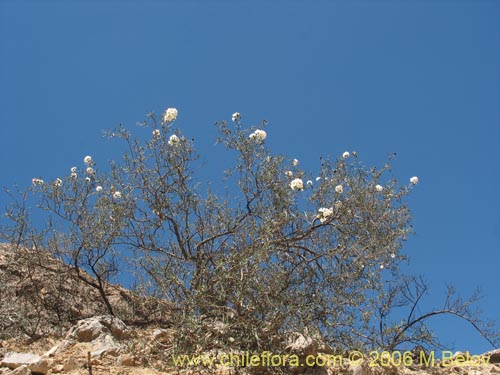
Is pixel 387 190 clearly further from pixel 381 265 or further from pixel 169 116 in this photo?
pixel 169 116

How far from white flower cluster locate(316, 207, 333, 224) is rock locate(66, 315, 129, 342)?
11.1ft

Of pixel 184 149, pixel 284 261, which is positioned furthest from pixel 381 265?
pixel 184 149

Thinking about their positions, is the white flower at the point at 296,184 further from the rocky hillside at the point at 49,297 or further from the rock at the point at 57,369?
the rock at the point at 57,369

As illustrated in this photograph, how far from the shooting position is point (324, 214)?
27.1ft

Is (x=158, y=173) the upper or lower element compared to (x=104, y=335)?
upper

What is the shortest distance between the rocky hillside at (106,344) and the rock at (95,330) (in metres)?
0.01

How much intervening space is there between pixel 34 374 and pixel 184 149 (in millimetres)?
4501

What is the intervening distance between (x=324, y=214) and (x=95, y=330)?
147 inches

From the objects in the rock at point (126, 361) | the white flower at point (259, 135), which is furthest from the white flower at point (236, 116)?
the rock at point (126, 361)

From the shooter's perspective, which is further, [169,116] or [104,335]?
[169,116]

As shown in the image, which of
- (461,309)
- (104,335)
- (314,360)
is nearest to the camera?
(314,360)

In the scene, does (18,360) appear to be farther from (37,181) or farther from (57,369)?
(37,181)

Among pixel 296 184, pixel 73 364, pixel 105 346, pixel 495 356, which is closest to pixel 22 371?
pixel 73 364

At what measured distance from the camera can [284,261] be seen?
8.01 meters
